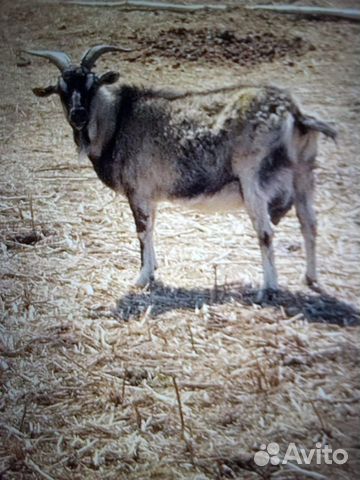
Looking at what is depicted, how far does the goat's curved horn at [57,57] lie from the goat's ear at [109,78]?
0.16 metres

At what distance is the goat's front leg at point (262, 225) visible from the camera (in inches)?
130

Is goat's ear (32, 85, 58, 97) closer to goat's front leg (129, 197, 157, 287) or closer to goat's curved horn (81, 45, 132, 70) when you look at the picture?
goat's curved horn (81, 45, 132, 70)

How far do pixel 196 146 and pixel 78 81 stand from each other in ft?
1.86

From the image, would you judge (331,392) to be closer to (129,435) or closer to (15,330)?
(129,435)

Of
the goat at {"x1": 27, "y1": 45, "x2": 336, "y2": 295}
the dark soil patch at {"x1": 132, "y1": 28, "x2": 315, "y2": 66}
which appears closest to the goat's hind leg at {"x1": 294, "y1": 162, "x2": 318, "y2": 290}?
the goat at {"x1": 27, "y1": 45, "x2": 336, "y2": 295}

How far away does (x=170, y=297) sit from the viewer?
135 inches

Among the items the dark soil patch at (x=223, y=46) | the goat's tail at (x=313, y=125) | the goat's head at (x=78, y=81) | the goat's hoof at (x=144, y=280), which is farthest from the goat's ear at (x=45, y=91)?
the goat's tail at (x=313, y=125)

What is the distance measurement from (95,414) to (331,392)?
2.83 feet

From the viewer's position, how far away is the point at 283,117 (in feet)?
11.5

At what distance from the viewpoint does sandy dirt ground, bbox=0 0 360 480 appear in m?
3.09

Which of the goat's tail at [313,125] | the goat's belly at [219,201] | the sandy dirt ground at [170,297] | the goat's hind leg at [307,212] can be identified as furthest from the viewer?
the goat's belly at [219,201]

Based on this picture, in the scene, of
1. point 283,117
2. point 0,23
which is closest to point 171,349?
point 283,117

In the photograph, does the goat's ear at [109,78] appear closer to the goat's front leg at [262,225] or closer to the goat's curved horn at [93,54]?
the goat's curved horn at [93,54]

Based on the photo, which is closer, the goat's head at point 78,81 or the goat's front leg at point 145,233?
the goat's front leg at point 145,233
